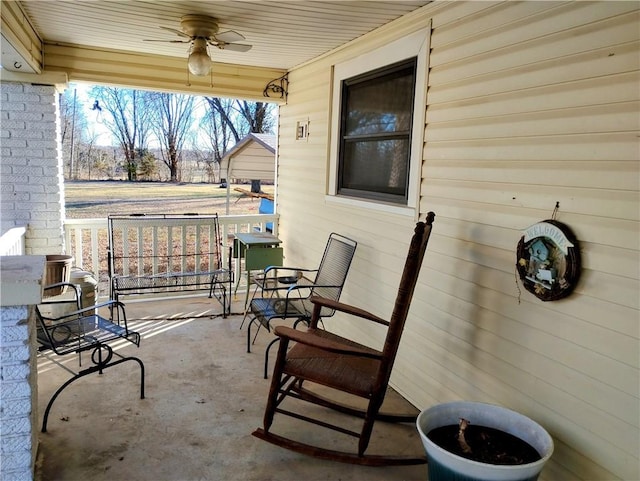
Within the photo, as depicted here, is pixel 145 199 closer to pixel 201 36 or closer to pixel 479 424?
pixel 201 36

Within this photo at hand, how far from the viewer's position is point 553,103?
2031 mm

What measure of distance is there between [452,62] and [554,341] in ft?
5.20

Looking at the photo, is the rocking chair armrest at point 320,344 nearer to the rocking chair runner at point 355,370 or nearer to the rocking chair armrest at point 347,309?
the rocking chair runner at point 355,370

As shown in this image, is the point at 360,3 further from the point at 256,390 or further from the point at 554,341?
the point at 256,390

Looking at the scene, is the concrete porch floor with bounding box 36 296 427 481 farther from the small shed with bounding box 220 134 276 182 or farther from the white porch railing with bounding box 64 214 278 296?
the small shed with bounding box 220 134 276 182

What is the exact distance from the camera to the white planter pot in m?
1.76

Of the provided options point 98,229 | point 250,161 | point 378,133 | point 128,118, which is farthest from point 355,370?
point 128,118

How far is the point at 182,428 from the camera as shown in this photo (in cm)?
265

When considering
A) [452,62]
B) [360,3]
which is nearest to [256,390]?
[452,62]

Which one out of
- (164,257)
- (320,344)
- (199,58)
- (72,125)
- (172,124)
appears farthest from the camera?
(172,124)

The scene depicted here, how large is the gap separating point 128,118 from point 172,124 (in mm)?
863

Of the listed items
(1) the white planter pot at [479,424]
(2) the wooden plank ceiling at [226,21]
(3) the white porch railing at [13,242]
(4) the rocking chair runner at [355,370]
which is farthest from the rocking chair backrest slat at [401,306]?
(3) the white porch railing at [13,242]

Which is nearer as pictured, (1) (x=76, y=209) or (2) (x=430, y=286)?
(2) (x=430, y=286)

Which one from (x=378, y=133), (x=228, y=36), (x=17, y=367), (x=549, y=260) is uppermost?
(x=228, y=36)
